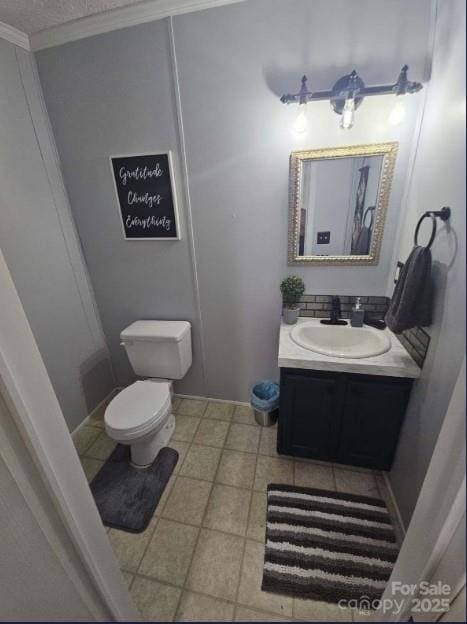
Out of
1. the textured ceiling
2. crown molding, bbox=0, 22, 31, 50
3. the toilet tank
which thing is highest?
the textured ceiling

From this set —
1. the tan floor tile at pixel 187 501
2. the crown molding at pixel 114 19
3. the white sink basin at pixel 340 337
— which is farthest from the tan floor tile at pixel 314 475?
the crown molding at pixel 114 19

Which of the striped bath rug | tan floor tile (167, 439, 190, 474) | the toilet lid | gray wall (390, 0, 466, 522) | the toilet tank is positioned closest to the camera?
gray wall (390, 0, 466, 522)

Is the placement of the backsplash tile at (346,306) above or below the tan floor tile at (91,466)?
above

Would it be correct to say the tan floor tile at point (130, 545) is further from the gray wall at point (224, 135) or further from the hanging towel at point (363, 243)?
the hanging towel at point (363, 243)

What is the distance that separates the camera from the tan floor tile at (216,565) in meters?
1.08

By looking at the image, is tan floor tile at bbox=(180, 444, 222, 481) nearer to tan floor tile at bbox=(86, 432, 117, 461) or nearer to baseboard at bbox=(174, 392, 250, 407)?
baseboard at bbox=(174, 392, 250, 407)

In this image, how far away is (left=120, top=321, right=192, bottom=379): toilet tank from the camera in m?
1.75

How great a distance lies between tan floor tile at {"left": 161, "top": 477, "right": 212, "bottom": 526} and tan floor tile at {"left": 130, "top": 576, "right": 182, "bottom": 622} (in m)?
0.26

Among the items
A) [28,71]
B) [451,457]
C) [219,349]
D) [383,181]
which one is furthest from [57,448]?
[28,71]

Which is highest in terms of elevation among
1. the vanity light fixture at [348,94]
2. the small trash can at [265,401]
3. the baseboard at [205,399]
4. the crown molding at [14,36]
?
the crown molding at [14,36]

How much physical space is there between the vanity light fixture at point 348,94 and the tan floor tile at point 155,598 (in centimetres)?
223

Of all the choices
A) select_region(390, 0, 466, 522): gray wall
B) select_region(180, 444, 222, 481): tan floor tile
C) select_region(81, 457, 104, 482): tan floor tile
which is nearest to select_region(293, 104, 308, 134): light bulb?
select_region(390, 0, 466, 522): gray wall

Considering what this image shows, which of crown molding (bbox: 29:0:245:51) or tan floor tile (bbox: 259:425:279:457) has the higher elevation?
crown molding (bbox: 29:0:245:51)

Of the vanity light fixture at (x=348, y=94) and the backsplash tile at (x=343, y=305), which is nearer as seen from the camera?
the vanity light fixture at (x=348, y=94)
